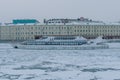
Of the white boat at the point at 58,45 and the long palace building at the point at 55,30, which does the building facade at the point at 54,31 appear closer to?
the long palace building at the point at 55,30

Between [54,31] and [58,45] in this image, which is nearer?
[58,45]

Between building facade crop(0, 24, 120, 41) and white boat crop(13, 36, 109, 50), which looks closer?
white boat crop(13, 36, 109, 50)

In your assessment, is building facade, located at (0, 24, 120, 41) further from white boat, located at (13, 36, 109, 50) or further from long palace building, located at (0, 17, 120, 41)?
white boat, located at (13, 36, 109, 50)

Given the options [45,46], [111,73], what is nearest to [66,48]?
[45,46]

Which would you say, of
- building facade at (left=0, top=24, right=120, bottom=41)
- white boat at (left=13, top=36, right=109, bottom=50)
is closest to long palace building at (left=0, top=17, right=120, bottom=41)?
building facade at (left=0, top=24, right=120, bottom=41)

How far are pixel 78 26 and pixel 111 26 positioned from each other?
6.09 meters

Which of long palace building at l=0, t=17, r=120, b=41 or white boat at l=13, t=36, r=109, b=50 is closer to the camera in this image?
white boat at l=13, t=36, r=109, b=50

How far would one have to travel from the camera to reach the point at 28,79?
46.8 feet

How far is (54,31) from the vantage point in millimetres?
67062

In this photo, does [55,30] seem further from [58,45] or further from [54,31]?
[58,45]

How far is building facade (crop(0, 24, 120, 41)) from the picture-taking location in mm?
67000

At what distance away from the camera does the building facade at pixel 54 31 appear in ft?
220

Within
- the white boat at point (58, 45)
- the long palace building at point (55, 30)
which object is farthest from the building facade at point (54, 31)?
the white boat at point (58, 45)

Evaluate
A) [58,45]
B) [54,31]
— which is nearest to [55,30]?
Result: [54,31]
